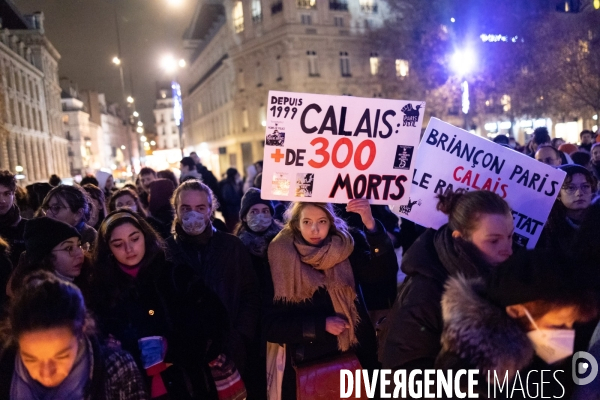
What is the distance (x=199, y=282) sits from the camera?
2965 mm

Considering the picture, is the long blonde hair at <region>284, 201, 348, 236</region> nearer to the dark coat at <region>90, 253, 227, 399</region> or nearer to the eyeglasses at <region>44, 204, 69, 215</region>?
the dark coat at <region>90, 253, 227, 399</region>

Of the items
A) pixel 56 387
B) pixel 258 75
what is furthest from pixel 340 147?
pixel 258 75

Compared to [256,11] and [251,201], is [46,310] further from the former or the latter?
[256,11]

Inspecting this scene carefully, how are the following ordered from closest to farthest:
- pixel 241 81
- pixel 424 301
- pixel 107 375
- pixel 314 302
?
pixel 424 301
pixel 107 375
pixel 314 302
pixel 241 81

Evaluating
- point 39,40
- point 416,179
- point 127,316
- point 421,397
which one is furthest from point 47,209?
point 39,40

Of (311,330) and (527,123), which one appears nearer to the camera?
(311,330)

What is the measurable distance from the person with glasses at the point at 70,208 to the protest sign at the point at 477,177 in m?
2.58

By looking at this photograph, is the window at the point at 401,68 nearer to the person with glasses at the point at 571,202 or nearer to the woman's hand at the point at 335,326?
the person with glasses at the point at 571,202

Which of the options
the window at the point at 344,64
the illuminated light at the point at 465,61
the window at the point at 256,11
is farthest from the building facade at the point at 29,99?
the illuminated light at the point at 465,61

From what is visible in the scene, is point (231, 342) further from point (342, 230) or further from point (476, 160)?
point (476, 160)

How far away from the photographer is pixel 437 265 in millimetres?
2217

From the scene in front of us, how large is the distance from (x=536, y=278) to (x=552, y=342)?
0.92 feet

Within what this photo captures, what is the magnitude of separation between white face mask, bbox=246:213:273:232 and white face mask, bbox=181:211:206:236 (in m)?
0.86

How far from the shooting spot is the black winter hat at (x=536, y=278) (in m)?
1.59
